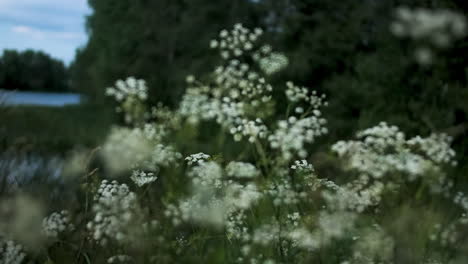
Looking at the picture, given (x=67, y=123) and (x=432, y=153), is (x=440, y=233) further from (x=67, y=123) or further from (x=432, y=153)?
(x=67, y=123)

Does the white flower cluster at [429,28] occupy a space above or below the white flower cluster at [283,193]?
above

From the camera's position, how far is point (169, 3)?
81.3 feet

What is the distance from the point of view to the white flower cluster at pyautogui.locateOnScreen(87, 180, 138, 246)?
309cm

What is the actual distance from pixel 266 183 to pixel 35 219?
1322mm

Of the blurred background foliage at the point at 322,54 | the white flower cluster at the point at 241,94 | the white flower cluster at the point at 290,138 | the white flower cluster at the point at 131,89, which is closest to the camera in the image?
the white flower cluster at the point at 290,138

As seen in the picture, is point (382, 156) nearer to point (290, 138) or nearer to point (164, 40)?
point (290, 138)

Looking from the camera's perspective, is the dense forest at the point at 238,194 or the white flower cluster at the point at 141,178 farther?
Answer: the white flower cluster at the point at 141,178

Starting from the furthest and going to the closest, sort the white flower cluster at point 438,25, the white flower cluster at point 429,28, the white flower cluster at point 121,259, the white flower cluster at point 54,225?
the white flower cluster at point 429,28 → the white flower cluster at point 438,25 → the white flower cluster at point 54,225 → the white flower cluster at point 121,259

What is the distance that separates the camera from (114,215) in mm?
3186

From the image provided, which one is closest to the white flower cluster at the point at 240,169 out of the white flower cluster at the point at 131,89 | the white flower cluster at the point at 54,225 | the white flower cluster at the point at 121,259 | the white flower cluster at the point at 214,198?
the white flower cluster at the point at 214,198

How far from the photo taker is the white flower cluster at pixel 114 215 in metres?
3.09

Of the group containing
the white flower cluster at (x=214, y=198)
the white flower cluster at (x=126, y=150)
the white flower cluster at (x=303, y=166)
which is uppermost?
the white flower cluster at (x=126, y=150)

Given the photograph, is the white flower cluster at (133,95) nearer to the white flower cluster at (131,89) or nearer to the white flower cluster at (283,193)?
the white flower cluster at (131,89)

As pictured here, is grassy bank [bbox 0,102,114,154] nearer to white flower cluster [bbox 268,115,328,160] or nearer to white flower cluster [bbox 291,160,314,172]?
white flower cluster [bbox 268,115,328,160]
